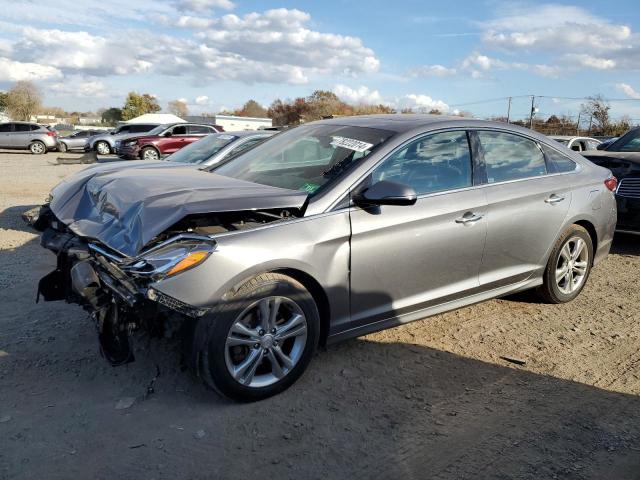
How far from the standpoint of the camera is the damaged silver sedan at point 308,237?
309 cm

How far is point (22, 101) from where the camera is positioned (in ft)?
224

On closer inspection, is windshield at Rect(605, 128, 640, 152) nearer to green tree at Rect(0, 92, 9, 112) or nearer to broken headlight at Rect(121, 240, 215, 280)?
broken headlight at Rect(121, 240, 215, 280)

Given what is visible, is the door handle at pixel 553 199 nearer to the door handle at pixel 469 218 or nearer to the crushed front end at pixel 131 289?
the door handle at pixel 469 218

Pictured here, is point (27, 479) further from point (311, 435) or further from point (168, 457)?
point (311, 435)

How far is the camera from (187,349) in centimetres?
311

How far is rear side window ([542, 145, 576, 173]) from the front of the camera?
4.81 metres

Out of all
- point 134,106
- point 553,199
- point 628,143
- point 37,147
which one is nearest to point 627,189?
point 628,143

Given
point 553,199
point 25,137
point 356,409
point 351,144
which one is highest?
point 351,144

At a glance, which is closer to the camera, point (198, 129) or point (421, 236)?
point (421, 236)

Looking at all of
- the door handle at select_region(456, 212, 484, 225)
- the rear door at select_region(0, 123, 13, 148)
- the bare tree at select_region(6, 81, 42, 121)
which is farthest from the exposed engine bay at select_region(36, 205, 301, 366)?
the bare tree at select_region(6, 81, 42, 121)

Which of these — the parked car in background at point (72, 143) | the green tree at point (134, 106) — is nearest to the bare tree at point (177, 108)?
the green tree at point (134, 106)

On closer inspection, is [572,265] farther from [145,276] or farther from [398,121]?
[145,276]

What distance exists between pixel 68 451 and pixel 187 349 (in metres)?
0.78

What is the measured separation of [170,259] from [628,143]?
804 centimetres
